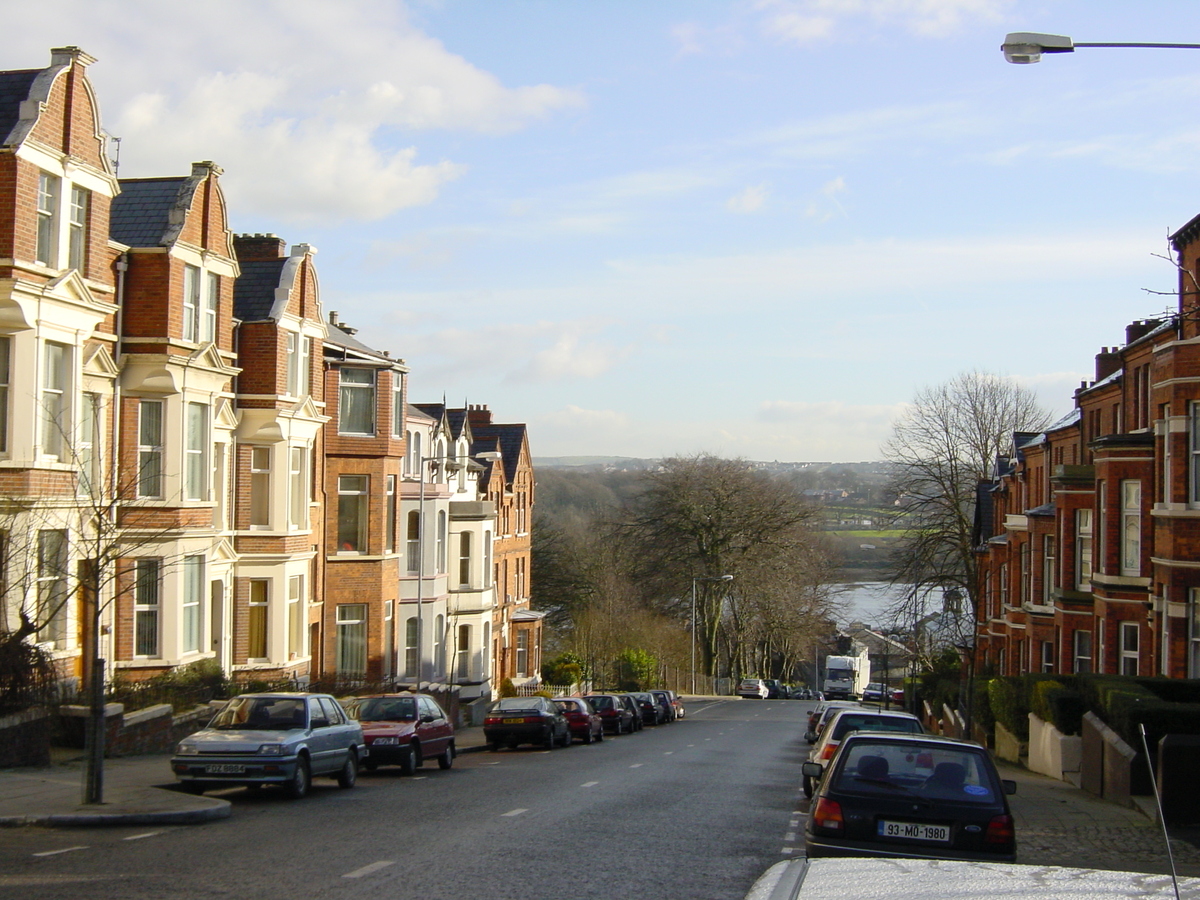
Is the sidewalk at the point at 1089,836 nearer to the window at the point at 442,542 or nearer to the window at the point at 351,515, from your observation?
the window at the point at 351,515

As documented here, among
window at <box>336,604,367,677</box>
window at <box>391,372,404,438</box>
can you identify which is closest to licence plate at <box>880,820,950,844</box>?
window at <box>336,604,367,677</box>

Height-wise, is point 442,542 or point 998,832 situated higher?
point 442,542

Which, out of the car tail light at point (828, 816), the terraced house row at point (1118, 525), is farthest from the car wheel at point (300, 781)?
the terraced house row at point (1118, 525)

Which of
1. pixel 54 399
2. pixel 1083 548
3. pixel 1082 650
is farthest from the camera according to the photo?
pixel 1082 650

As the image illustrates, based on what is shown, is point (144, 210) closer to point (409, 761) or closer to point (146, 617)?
point (146, 617)

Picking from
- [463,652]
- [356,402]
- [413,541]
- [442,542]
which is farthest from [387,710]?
[463,652]

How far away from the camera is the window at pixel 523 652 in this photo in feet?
196

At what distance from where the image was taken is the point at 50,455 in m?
21.1

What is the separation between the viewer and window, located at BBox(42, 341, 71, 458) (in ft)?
68.7

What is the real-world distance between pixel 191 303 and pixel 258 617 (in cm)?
818

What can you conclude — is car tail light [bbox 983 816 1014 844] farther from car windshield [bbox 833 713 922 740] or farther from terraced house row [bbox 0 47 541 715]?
terraced house row [bbox 0 47 541 715]

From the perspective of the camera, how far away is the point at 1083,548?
35.8 meters

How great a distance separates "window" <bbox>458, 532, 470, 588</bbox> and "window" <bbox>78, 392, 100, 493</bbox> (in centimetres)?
2633

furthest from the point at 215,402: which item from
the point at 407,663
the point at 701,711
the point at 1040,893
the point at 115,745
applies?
the point at 701,711
